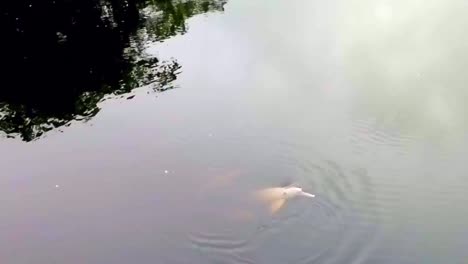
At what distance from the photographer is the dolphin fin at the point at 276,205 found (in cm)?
722

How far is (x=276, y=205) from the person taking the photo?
729 centimetres

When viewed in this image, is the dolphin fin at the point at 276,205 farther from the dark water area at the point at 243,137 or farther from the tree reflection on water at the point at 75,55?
the tree reflection on water at the point at 75,55

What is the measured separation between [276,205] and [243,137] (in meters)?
1.92

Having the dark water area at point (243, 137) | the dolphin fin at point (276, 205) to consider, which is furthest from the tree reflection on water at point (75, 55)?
the dolphin fin at point (276, 205)

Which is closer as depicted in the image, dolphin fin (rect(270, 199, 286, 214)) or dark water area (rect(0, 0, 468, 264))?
dark water area (rect(0, 0, 468, 264))

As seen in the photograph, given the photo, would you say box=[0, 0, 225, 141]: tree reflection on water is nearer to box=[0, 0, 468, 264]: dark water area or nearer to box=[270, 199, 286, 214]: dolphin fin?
box=[0, 0, 468, 264]: dark water area

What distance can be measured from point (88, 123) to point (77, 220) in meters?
2.89

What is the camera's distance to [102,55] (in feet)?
42.5

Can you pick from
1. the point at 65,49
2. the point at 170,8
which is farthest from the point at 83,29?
the point at 170,8

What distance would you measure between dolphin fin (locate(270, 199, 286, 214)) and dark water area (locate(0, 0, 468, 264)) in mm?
108

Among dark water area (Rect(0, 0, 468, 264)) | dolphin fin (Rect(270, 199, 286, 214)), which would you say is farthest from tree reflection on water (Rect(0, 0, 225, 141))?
dolphin fin (Rect(270, 199, 286, 214))

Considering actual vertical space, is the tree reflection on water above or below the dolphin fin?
above

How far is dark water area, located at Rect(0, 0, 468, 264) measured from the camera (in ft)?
22.9

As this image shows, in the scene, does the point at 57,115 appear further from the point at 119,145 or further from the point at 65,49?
the point at 65,49
